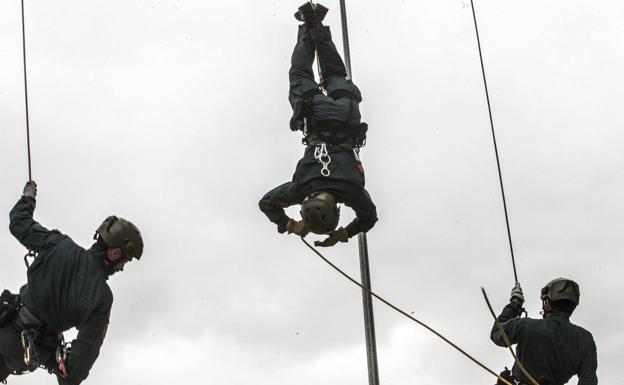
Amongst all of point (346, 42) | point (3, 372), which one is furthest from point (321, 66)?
point (3, 372)

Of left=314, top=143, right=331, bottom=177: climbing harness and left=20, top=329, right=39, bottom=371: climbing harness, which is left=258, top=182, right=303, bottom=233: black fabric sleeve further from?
left=20, top=329, right=39, bottom=371: climbing harness

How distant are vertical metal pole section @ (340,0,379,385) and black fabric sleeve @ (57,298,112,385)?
2.05 metres

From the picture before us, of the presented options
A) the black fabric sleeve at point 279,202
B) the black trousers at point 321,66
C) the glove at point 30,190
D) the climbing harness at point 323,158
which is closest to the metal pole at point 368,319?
the black fabric sleeve at point 279,202

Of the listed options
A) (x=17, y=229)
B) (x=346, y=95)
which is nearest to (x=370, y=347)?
(x=346, y=95)

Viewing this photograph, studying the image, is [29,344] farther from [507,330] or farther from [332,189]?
[507,330]

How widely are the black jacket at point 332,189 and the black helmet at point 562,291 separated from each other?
1.42 metres

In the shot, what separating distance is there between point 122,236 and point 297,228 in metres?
1.48

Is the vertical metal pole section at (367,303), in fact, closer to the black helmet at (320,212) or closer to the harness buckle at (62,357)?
the black helmet at (320,212)

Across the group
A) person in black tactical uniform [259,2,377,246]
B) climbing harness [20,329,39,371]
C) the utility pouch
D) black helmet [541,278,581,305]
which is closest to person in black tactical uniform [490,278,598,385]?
black helmet [541,278,581,305]

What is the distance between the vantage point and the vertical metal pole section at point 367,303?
7.53 meters

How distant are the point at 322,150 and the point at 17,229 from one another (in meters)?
2.21

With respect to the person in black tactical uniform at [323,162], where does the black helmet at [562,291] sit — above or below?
below

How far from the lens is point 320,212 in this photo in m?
7.29

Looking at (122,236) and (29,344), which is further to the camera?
(122,236)
